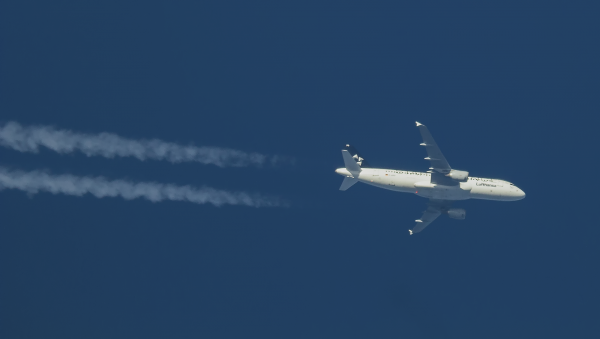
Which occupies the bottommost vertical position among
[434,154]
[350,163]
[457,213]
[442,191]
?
[457,213]

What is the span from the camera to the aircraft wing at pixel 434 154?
63656mm

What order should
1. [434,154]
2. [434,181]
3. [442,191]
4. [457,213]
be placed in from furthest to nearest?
[457,213]
[442,191]
[434,181]
[434,154]

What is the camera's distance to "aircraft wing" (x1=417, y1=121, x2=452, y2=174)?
63.7 meters

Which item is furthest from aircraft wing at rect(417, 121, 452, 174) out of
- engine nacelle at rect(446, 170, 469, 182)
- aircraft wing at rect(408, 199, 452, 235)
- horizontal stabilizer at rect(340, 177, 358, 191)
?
horizontal stabilizer at rect(340, 177, 358, 191)

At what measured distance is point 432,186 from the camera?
65.5 m

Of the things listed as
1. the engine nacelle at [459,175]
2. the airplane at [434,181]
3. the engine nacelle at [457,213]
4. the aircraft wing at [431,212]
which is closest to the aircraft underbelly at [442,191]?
the airplane at [434,181]

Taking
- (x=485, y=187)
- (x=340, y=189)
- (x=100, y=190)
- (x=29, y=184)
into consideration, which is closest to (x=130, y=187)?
(x=100, y=190)

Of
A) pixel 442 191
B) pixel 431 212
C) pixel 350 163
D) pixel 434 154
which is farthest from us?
pixel 431 212

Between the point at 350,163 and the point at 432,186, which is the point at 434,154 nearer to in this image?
the point at 432,186

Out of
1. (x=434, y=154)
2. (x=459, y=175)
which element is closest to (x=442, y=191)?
(x=459, y=175)

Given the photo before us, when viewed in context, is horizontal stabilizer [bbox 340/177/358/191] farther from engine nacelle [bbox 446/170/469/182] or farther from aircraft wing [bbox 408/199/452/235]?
engine nacelle [bbox 446/170/469/182]

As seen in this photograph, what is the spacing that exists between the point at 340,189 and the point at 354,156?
4073mm

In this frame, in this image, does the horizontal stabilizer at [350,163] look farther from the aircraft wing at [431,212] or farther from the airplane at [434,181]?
the aircraft wing at [431,212]

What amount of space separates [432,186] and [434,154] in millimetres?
2998
